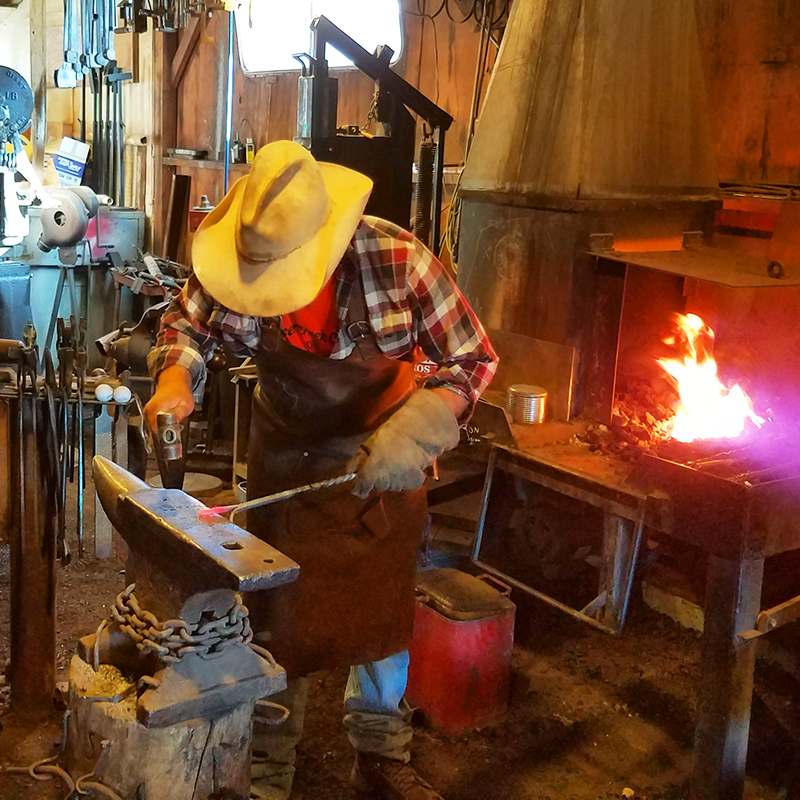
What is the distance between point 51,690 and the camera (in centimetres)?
311

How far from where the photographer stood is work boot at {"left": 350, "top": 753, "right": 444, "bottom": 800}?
8.83ft

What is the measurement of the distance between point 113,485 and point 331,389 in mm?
593

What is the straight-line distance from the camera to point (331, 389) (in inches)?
95.6

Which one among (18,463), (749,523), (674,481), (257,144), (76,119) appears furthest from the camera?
(76,119)

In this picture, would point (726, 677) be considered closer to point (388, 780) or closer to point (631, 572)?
point (631, 572)

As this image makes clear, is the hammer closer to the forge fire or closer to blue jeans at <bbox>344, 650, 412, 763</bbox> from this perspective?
blue jeans at <bbox>344, 650, 412, 763</bbox>

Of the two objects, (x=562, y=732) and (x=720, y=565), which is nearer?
(x=720, y=565)

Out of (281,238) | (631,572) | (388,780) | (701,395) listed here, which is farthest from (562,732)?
(281,238)

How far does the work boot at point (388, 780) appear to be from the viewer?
269cm

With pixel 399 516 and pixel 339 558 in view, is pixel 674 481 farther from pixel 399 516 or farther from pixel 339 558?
pixel 339 558

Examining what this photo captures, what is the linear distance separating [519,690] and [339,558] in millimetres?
1237

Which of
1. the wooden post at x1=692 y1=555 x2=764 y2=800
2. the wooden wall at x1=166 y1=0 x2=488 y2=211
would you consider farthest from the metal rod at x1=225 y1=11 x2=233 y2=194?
the wooden post at x1=692 y1=555 x2=764 y2=800

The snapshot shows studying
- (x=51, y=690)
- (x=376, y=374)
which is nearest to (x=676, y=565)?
(x=376, y=374)

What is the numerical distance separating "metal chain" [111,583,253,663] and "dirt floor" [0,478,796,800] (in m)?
1.12
